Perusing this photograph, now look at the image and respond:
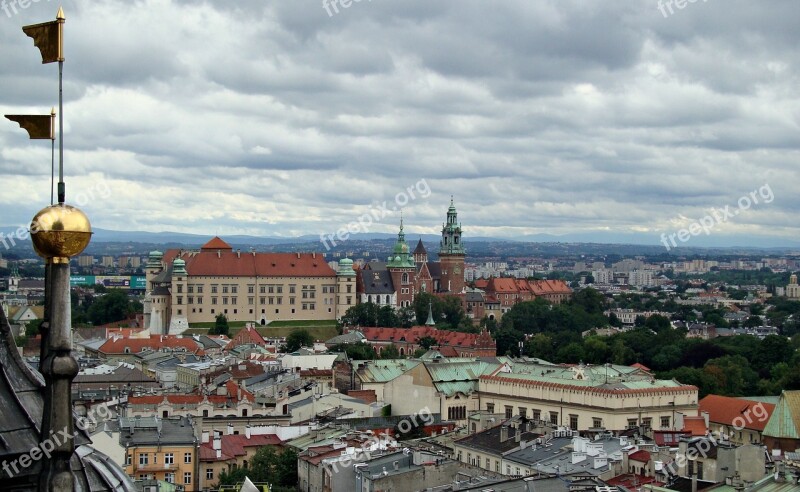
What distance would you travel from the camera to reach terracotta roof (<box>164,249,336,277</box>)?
133625mm

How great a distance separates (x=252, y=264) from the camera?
13750cm

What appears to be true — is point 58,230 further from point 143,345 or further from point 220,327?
point 220,327

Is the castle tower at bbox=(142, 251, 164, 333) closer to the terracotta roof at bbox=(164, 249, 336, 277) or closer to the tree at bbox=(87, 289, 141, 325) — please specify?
the terracotta roof at bbox=(164, 249, 336, 277)

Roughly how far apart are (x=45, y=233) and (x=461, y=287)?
155 meters

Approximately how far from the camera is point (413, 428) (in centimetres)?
6881

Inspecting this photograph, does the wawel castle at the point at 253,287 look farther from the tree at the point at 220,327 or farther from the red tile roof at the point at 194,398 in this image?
the red tile roof at the point at 194,398

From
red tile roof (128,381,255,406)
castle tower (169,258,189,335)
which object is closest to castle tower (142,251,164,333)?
castle tower (169,258,189,335)

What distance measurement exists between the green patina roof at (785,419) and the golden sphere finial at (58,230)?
58717 millimetres

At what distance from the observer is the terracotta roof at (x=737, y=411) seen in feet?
216

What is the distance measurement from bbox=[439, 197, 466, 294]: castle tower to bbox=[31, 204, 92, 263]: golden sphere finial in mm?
154354

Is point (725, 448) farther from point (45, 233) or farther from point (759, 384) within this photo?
point (759, 384)

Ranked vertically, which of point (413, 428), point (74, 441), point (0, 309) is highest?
point (0, 309)

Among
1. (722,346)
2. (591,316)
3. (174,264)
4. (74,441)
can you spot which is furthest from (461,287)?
(74,441)

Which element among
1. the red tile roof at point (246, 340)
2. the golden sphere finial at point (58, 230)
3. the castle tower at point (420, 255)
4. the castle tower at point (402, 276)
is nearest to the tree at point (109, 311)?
the castle tower at point (402, 276)
